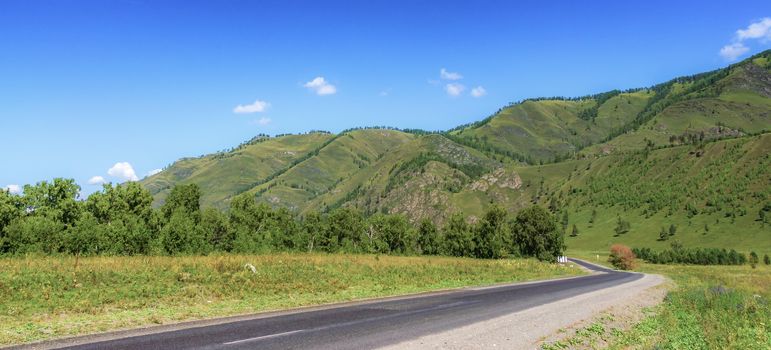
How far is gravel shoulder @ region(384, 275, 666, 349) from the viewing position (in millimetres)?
14938

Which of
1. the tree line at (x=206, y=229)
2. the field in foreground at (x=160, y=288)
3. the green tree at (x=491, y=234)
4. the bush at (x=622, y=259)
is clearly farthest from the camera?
the bush at (x=622, y=259)

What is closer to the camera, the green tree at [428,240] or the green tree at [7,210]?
the green tree at [7,210]

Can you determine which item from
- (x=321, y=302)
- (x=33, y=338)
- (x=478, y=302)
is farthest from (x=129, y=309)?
(x=478, y=302)

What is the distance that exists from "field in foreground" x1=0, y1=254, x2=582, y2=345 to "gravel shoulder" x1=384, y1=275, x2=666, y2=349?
8.90m

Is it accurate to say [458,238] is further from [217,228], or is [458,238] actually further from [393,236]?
[217,228]

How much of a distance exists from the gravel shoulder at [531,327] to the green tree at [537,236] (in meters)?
87.1

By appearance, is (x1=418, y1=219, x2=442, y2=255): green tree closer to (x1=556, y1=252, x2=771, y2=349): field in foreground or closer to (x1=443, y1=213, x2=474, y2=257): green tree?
(x1=443, y1=213, x2=474, y2=257): green tree

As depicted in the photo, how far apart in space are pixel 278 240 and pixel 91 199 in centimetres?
3300

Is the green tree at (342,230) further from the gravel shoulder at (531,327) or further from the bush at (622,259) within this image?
the gravel shoulder at (531,327)

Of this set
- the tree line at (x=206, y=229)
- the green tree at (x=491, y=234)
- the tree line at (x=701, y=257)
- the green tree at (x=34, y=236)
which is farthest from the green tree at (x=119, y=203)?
the tree line at (x=701, y=257)

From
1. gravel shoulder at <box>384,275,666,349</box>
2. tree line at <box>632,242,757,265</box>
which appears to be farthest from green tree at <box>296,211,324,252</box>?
tree line at <box>632,242,757,265</box>

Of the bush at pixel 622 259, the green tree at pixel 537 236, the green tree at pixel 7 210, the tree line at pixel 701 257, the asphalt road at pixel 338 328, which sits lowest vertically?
the tree line at pixel 701 257

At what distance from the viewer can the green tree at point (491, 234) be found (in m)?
106

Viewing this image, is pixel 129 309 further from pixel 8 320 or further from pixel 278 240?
pixel 278 240
